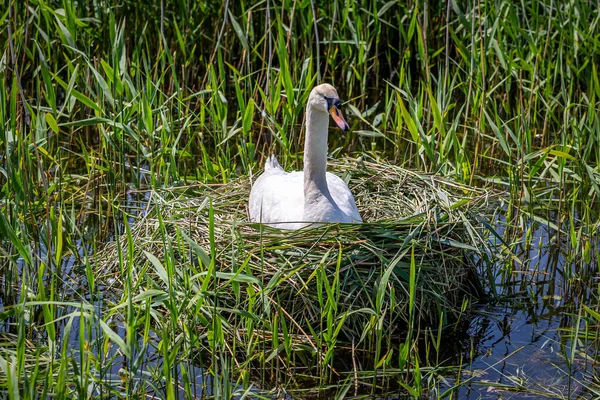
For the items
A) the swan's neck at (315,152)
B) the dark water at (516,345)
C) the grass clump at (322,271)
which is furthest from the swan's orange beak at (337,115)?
the dark water at (516,345)

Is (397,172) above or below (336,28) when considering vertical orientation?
below

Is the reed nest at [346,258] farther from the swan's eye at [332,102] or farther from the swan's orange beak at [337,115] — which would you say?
the swan's eye at [332,102]

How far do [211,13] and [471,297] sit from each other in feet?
14.7

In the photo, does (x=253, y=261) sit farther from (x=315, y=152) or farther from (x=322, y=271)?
(x=315, y=152)

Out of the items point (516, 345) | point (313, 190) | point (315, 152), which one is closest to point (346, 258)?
point (313, 190)

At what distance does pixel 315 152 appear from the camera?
520cm

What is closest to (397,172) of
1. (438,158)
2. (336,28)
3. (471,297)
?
(438,158)

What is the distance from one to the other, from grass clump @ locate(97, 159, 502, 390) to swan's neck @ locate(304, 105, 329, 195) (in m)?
0.43

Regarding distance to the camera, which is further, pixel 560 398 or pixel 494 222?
pixel 494 222

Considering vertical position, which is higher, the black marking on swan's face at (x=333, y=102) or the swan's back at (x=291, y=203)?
the black marking on swan's face at (x=333, y=102)

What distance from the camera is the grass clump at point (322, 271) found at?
4.24 metres

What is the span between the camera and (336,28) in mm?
8266

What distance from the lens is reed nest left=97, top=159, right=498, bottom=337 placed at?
4.45 metres

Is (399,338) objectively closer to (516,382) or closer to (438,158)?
(516,382)
